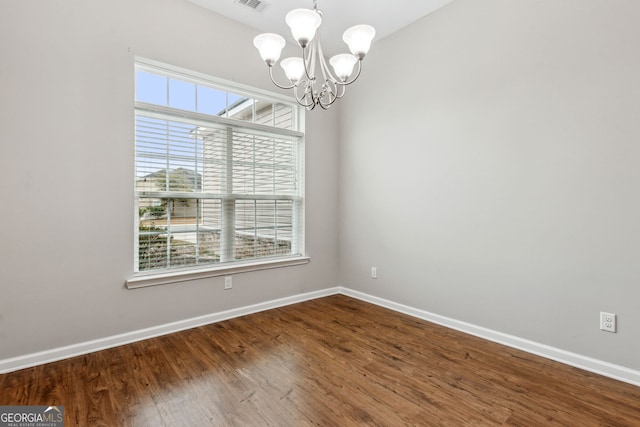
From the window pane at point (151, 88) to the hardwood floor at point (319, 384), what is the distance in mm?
2089

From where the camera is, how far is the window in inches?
113

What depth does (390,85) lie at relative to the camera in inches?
141

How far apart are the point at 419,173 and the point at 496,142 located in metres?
0.78

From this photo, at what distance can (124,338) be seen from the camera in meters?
2.66

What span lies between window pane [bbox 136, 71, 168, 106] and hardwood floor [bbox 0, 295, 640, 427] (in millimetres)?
2089

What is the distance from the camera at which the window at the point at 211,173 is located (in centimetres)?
286

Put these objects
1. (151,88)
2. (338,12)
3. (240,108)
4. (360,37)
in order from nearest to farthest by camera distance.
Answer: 1. (360,37)
2. (151,88)
3. (338,12)
4. (240,108)

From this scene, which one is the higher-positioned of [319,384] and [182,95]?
[182,95]

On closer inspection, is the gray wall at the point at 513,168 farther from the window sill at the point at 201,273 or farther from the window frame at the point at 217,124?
the window sill at the point at 201,273

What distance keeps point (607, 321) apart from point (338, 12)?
3.39 metres

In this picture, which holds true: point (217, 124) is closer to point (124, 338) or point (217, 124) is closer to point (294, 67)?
point (294, 67)

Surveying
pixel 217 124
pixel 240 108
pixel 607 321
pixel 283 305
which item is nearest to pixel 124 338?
pixel 283 305

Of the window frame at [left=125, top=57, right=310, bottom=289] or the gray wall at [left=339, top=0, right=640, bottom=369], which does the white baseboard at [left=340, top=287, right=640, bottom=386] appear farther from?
the window frame at [left=125, top=57, right=310, bottom=289]

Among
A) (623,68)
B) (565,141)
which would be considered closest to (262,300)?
(565,141)
